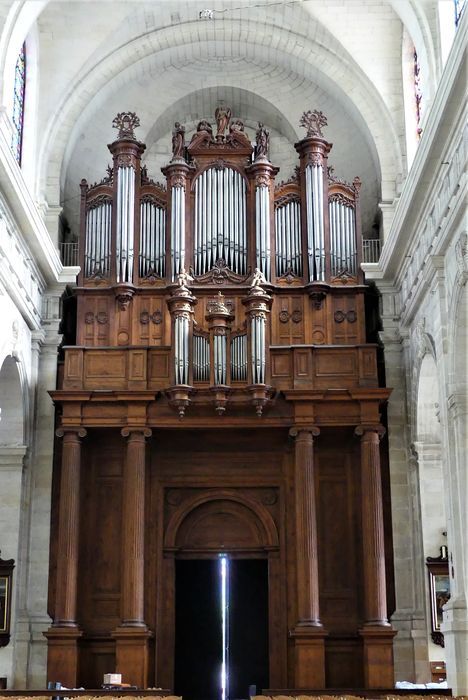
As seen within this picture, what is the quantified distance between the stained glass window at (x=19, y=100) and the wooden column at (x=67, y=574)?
5822 mm

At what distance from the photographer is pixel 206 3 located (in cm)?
2330

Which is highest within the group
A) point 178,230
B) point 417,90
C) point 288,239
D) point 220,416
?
point 417,90

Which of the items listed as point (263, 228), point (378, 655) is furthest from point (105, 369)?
point (378, 655)

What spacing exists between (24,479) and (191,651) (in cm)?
502

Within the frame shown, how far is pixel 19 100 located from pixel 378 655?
1294 cm

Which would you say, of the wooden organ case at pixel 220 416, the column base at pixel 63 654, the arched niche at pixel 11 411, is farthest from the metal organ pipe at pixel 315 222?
the column base at pixel 63 654

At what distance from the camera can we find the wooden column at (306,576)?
66.2ft

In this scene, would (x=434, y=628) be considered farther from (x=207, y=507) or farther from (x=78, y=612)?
(x=78, y=612)

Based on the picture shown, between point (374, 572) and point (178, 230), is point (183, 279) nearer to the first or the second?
point (178, 230)

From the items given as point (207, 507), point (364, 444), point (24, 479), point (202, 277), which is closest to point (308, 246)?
point (202, 277)

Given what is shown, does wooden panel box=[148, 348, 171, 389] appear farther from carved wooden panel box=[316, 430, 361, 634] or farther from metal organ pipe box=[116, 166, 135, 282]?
carved wooden panel box=[316, 430, 361, 634]

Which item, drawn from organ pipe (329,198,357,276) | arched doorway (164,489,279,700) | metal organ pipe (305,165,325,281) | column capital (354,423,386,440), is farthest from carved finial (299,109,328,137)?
arched doorway (164,489,279,700)

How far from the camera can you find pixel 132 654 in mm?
20172

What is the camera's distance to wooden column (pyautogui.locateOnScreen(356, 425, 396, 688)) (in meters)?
20.1
